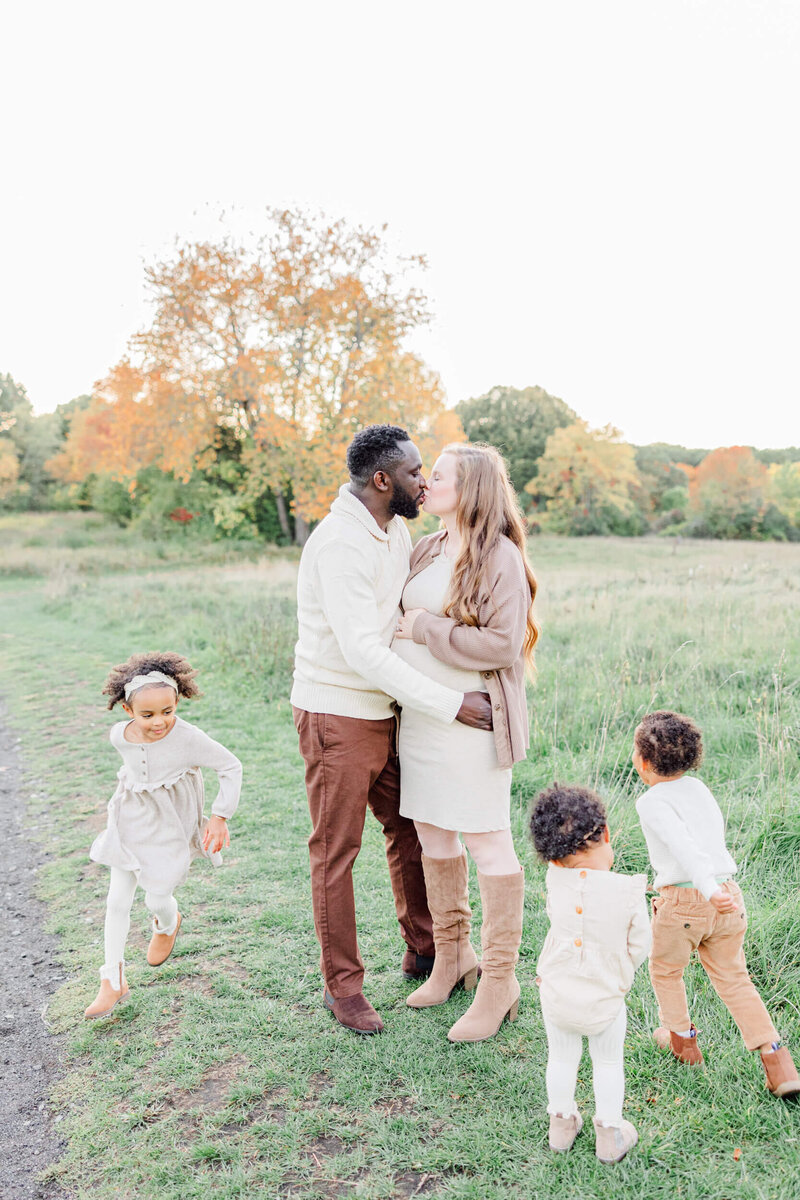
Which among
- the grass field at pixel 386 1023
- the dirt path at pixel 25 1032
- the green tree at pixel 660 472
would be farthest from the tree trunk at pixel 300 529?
the green tree at pixel 660 472

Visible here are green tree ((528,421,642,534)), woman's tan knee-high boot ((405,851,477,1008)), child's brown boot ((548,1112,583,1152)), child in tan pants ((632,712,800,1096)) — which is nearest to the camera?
child's brown boot ((548,1112,583,1152))

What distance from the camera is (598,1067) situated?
7.80ft

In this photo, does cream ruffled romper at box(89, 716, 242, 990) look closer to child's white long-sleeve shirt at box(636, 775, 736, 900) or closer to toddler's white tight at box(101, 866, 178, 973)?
toddler's white tight at box(101, 866, 178, 973)

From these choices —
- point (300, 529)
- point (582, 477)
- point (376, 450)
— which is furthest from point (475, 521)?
point (582, 477)

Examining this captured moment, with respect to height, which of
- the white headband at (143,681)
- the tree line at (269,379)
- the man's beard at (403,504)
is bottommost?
the white headband at (143,681)

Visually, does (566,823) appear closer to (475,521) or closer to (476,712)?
(476,712)

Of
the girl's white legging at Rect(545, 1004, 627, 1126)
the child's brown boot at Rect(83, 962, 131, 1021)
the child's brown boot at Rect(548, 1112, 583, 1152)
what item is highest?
the girl's white legging at Rect(545, 1004, 627, 1126)

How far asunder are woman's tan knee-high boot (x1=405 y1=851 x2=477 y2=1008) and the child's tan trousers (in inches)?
33.2

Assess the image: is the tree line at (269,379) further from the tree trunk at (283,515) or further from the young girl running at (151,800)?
the young girl running at (151,800)

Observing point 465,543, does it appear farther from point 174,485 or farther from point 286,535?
point 174,485

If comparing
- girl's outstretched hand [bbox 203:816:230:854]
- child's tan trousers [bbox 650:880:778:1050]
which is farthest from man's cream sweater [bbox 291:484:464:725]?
child's tan trousers [bbox 650:880:778:1050]

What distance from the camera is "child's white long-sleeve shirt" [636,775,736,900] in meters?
2.51

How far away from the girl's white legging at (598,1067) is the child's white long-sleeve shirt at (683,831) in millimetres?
449

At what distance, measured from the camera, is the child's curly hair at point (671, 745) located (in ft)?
8.39
